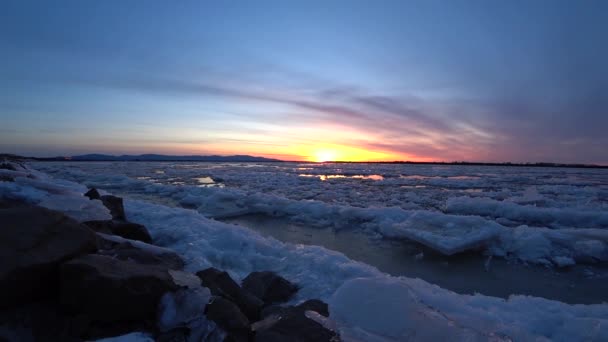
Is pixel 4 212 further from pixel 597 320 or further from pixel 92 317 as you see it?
pixel 597 320

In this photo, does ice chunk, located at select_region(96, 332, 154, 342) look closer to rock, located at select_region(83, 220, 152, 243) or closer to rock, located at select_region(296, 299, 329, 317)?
rock, located at select_region(296, 299, 329, 317)

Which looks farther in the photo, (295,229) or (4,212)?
(295,229)

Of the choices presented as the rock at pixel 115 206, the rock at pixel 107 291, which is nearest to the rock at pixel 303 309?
the rock at pixel 107 291

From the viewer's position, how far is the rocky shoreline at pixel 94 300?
241 centimetres

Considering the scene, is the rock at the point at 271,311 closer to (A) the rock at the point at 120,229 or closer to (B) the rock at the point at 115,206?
(A) the rock at the point at 120,229

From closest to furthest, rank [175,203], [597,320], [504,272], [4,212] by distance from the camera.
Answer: [4,212]
[597,320]
[504,272]
[175,203]

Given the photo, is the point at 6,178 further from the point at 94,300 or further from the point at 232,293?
the point at 232,293

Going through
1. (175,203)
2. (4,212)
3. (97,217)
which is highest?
(4,212)

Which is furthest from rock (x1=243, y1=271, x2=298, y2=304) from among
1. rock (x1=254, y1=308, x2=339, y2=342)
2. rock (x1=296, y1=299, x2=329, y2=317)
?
rock (x1=254, y1=308, x2=339, y2=342)

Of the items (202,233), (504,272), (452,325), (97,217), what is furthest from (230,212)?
(452,325)

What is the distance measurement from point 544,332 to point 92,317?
161 inches

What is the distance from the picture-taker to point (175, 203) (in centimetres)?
1216

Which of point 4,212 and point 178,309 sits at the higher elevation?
point 4,212

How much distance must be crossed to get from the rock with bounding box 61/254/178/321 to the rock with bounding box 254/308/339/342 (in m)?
0.90
